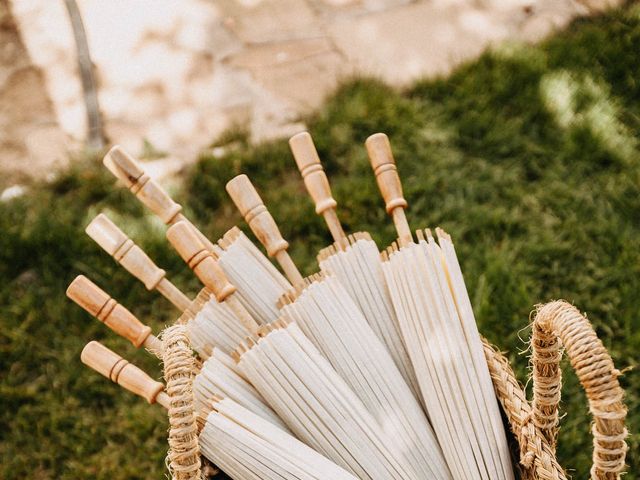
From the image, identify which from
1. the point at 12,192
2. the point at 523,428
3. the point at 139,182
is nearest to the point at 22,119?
the point at 12,192

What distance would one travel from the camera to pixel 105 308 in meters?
1.20

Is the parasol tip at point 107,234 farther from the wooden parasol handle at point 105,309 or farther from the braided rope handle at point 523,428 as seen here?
the braided rope handle at point 523,428

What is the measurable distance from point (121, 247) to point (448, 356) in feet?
2.05

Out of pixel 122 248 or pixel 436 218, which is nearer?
pixel 122 248

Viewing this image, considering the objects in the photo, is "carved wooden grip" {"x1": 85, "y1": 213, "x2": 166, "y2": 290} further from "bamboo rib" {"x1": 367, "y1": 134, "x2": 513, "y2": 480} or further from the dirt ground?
the dirt ground

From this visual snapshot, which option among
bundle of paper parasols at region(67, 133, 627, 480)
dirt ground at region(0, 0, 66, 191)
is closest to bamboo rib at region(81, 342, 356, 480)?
bundle of paper parasols at region(67, 133, 627, 480)

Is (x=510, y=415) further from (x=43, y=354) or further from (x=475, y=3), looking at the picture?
(x=475, y=3)

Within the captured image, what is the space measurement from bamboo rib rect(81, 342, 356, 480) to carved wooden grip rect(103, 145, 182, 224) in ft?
1.22

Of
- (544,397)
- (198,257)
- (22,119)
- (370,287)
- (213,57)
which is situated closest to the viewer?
(544,397)

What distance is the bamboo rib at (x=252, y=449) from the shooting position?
1067mm

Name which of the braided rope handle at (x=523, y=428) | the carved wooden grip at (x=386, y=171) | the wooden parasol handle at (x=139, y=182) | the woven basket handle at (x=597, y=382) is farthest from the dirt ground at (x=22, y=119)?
the woven basket handle at (x=597, y=382)

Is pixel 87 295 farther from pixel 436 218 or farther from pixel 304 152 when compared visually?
pixel 436 218

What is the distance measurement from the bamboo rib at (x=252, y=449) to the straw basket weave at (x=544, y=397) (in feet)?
0.18

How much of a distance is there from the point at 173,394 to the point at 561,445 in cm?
116
